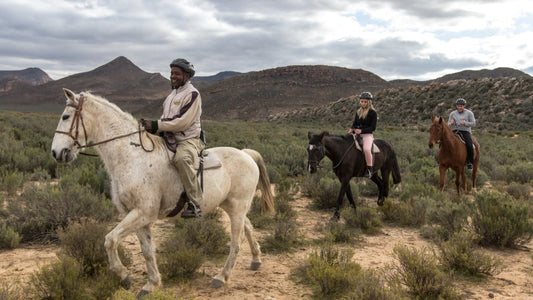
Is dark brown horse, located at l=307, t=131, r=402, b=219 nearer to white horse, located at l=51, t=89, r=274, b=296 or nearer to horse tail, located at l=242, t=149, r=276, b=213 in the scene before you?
horse tail, located at l=242, t=149, r=276, b=213

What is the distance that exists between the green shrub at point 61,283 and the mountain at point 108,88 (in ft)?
414

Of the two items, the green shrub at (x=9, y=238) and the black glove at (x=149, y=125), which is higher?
the black glove at (x=149, y=125)

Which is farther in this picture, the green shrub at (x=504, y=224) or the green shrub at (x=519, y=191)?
the green shrub at (x=519, y=191)

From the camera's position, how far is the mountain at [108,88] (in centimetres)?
13575

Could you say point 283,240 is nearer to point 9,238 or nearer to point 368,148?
point 368,148

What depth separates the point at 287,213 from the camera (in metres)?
7.49

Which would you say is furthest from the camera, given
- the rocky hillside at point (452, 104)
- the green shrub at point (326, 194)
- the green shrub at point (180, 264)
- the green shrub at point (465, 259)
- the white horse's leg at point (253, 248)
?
the rocky hillside at point (452, 104)

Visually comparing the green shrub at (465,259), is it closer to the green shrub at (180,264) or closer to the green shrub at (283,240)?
the green shrub at (283,240)

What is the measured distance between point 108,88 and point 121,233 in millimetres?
172516

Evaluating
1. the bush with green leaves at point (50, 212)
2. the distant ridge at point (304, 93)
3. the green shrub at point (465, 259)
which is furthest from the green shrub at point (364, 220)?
the distant ridge at point (304, 93)

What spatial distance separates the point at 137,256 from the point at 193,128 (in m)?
2.55

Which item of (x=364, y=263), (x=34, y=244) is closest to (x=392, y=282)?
(x=364, y=263)

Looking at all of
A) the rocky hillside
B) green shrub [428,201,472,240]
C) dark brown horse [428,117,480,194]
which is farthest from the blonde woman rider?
the rocky hillside

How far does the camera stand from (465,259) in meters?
4.71
